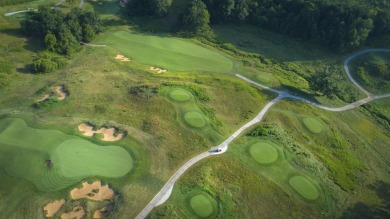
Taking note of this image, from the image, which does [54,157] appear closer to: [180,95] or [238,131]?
[180,95]

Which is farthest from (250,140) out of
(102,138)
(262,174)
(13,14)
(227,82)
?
(13,14)

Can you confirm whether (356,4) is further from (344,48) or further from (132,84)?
(132,84)

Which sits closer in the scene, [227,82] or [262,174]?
[262,174]

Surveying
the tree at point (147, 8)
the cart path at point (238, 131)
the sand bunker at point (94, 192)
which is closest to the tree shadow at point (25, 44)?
the tree at point (147, 8)

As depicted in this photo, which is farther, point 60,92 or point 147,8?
point 147,8

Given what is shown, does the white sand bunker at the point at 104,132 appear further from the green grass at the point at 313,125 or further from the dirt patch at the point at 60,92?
the green grass at the point at 313,125

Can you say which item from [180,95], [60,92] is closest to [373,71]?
[180,95]
